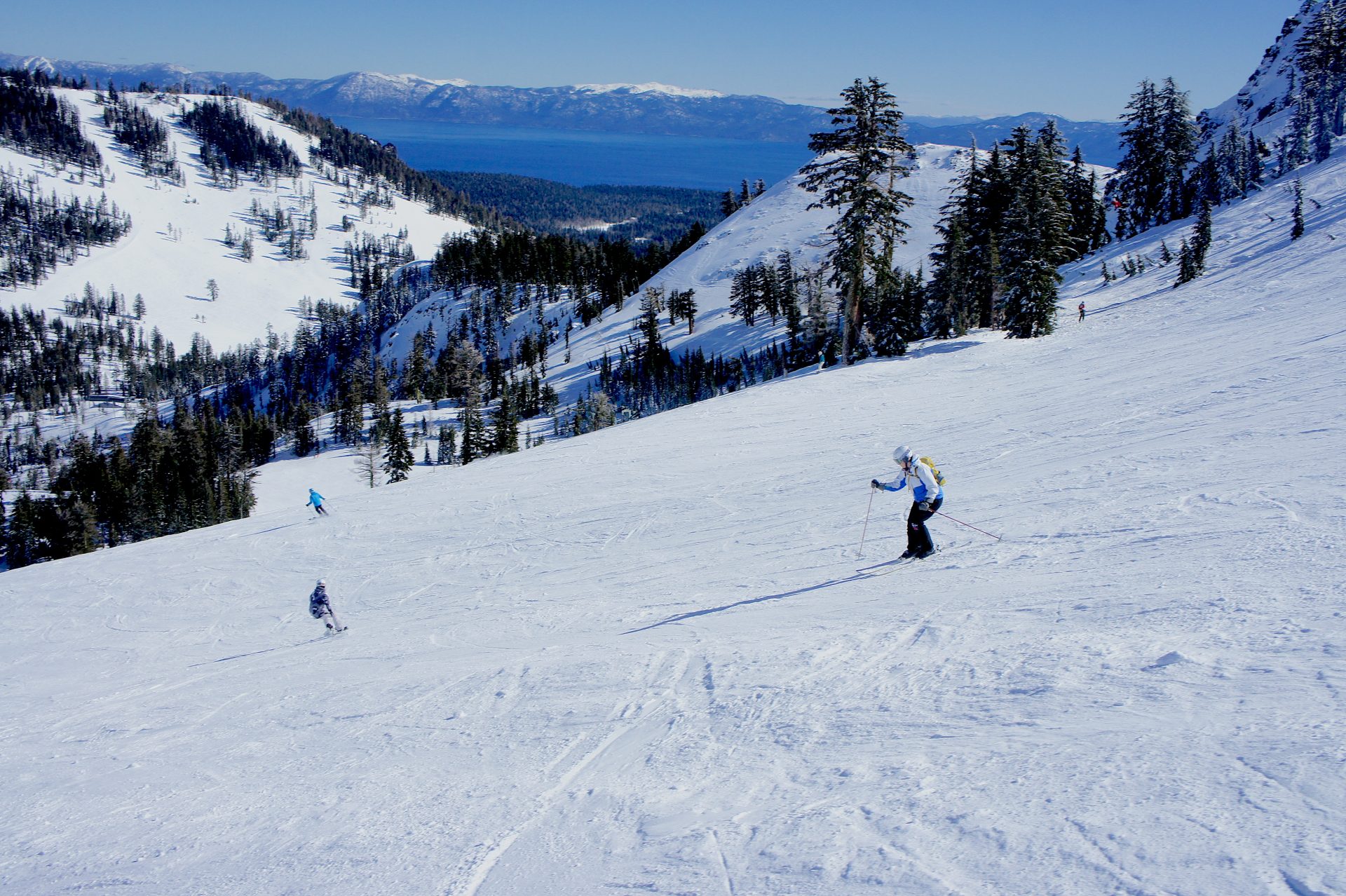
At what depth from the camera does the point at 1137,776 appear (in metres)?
4.70

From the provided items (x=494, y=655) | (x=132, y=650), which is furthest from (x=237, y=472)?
(x=494, y=655)

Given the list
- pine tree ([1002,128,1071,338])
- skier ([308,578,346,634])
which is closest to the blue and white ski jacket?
skier ([308,578,346,634])

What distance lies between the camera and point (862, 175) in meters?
32.4

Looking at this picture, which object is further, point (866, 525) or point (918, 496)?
point (866, 525)

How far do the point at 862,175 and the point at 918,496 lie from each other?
26.1 m

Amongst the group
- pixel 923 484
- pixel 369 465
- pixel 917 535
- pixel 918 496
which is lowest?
pixel 369 465

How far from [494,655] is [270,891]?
4.58 metres

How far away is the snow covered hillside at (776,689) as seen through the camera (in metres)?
4.63

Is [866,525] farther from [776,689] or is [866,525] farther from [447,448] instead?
[447,448]

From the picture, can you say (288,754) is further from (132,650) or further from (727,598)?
(132,650)

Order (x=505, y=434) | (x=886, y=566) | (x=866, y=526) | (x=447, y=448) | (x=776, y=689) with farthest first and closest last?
(x=447, y=448)
(x=505, y=434)
(x=866, y=526)
(x=886, y=566)
(x=776, y=689)

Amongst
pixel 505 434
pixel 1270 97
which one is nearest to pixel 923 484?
pixel 505 434

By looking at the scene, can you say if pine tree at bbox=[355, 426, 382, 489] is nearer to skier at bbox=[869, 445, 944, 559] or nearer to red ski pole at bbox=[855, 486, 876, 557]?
red ski pole at bbox=[855, 486, 876, 557]

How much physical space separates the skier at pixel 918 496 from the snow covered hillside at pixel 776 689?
14.8 inches
